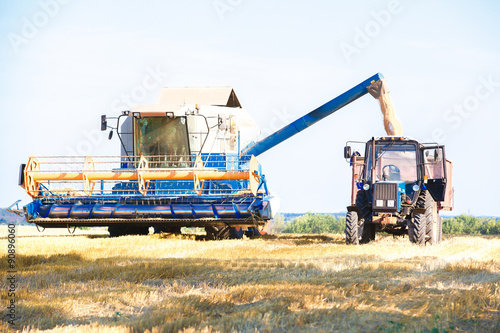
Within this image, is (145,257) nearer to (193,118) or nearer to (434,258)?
(434,258)

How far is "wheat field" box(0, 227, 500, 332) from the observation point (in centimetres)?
407

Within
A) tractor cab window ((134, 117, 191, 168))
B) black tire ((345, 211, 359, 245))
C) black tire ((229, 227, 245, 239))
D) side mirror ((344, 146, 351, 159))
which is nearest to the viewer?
black tire ((345, 211, 359, 245))

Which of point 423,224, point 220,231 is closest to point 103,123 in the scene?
point 220,231

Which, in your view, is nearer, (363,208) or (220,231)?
(363,208)

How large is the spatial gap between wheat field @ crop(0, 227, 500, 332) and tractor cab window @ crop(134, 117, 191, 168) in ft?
18.7

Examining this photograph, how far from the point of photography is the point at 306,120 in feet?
52.4

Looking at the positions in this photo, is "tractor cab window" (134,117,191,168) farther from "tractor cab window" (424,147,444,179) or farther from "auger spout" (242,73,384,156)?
"tractor cab window" (424,147,444,179)

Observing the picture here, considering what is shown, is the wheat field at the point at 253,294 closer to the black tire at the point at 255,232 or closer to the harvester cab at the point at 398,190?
the harvester cab at the point at 398,190

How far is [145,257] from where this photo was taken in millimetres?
8203

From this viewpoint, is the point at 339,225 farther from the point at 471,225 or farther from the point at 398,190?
the point at 398,190

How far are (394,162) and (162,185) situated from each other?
187 inches

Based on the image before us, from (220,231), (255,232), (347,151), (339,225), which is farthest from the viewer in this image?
(339,225)

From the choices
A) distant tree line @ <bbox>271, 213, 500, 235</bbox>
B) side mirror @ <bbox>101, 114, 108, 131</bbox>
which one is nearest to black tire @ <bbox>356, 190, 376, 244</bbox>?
side mirror @ <bbox>101, 114, 108, 131</bbox>

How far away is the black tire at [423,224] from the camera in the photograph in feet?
35.2
